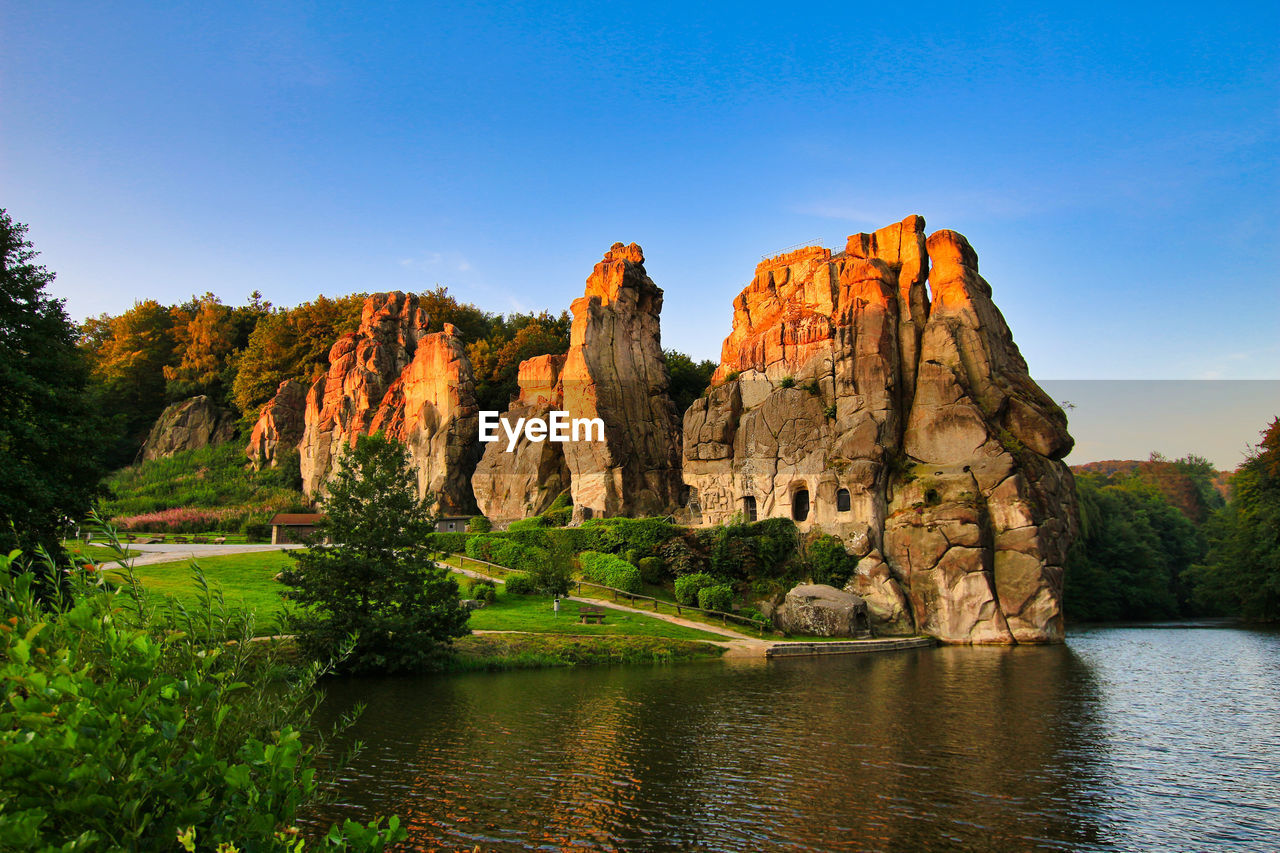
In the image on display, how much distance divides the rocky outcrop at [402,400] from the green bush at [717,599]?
77.2 ft

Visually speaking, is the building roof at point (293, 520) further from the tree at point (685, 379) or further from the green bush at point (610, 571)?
the tree at point (685, 379)

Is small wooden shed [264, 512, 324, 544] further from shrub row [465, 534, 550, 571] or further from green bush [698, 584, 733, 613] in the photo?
green bush [698, 584, 733, 613]

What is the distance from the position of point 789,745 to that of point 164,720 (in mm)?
14301

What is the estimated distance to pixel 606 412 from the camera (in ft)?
175

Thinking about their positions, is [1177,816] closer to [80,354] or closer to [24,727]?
[24,727]

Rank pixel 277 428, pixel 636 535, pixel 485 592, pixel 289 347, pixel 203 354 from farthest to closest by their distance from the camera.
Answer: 1. pixel 203 354
2. pixel 289 347
3. pixel 277 428
4. pixel 636 535
5. pixel 485 592

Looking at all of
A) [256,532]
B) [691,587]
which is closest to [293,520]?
[256,532]

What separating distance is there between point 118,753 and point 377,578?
21.1 m

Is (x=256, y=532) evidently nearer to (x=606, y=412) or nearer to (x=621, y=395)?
(x=606, y=412)

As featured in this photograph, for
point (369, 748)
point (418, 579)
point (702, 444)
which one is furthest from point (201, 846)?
point (702, 444)

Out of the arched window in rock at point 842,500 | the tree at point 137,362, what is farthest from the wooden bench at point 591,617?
the tree at point 137,362

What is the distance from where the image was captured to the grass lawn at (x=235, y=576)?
3153cm

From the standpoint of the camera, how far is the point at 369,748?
15.9m

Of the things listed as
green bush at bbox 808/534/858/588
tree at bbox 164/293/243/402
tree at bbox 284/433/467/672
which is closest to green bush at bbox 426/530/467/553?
green bush at bbox 808/534/858/588
